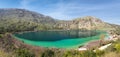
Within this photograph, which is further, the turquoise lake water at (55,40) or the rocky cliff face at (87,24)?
the rocky cliff face at (87,24)

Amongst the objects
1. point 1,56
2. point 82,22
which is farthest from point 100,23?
point 1,56

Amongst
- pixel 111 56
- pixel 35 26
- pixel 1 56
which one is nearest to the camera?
pixel 1 56

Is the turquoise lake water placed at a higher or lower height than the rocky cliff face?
lower

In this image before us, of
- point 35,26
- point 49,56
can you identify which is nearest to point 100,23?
point 35,26

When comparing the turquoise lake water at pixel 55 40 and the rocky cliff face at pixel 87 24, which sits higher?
the rocky cliff face at pixel 87 24

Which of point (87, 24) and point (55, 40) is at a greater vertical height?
point (87, 24)

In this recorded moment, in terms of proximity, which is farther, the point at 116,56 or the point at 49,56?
the point at 49,56

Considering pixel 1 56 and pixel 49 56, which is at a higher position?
pixel 1 56

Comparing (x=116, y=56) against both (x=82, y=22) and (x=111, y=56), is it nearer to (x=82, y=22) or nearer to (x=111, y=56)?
(x=111, y=56)

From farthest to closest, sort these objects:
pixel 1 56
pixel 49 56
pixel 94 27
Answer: pixel 94 27 → pixel 49 56 → pixel 1 56

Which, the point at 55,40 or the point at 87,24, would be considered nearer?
the point at 55,40

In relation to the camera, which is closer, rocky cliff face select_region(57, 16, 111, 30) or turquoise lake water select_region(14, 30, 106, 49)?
turquoise lake water select_region(14, 30, 106, 49)
